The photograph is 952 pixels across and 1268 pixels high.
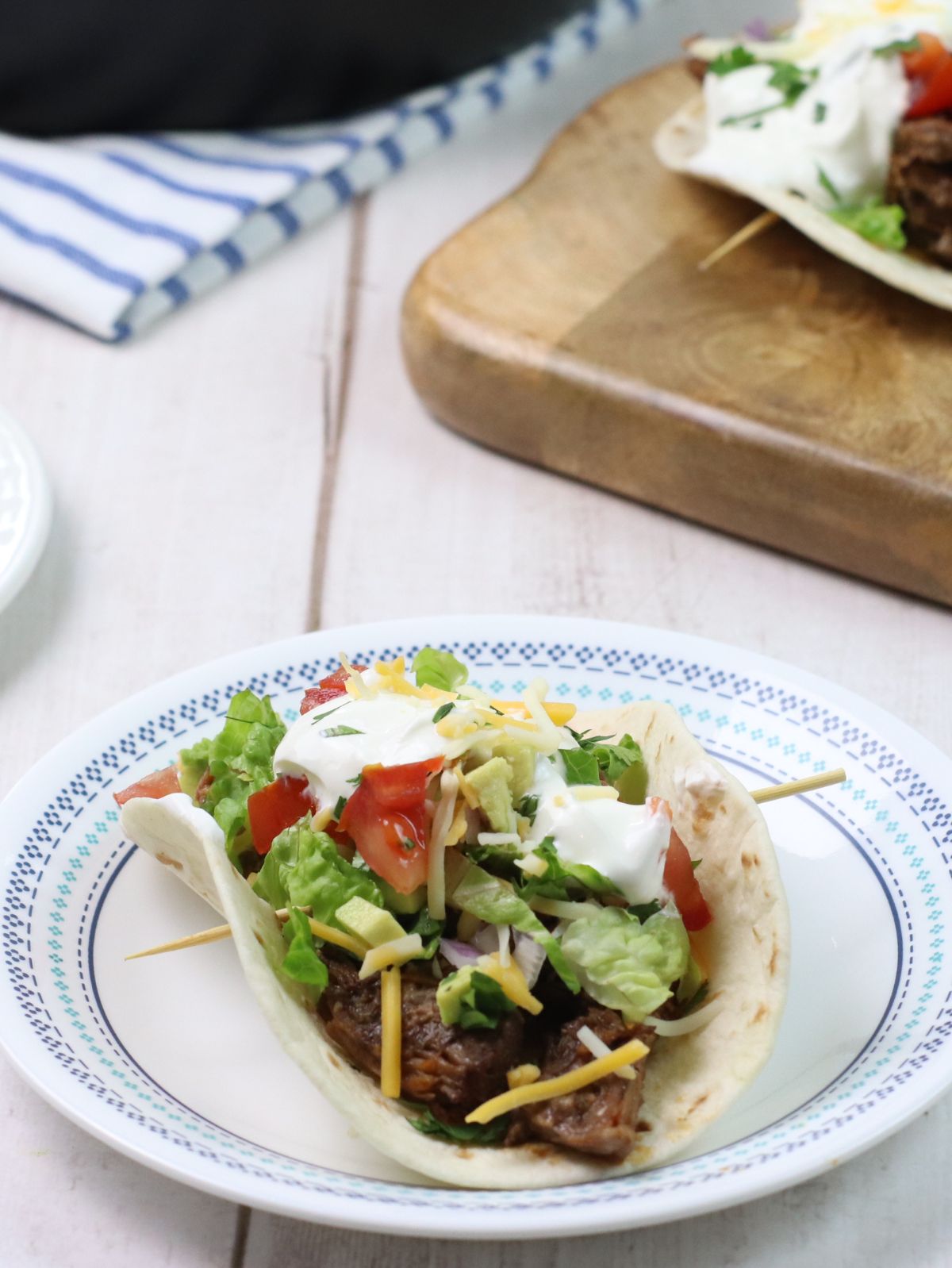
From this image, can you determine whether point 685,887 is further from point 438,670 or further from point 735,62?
point 735,62

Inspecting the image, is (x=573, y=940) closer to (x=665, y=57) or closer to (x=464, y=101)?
(x=464, y=101)

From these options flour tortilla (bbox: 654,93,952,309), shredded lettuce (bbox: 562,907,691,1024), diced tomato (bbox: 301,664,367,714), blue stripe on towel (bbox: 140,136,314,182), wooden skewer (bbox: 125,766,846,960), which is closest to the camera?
shredded lettuce (bbox: 562,907,691,1024)

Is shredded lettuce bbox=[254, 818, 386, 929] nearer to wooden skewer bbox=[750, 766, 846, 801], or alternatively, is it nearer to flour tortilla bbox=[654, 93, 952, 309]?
wooden skewer bbox=[750, 766, 846, 801]

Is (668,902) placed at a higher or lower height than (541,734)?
lower

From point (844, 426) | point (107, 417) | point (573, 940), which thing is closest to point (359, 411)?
point (107, 417)

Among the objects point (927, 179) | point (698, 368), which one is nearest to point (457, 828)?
→ point (698, 368)

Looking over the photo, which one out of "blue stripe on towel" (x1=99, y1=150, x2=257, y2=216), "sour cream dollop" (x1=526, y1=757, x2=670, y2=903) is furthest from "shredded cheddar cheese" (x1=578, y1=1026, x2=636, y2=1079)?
"blue stripe on towel" (x1=99, y1=150, x2=257, y2=216)
